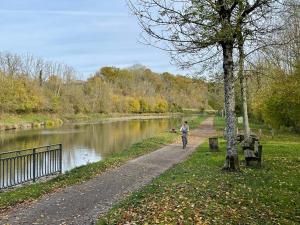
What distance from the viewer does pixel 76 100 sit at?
8075 centimetres

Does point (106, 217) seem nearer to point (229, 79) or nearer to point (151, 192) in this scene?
point (151, 192)

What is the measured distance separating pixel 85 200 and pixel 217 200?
354cm

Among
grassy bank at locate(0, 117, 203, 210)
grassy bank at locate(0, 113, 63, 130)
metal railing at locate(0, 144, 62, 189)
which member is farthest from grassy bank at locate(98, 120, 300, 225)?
grassy bank at locate(0, 113, 63, 130)

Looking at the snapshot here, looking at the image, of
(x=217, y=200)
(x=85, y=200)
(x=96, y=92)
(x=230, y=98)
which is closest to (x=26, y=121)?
(x=96, y=92)

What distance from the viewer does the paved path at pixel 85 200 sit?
27.4 feet

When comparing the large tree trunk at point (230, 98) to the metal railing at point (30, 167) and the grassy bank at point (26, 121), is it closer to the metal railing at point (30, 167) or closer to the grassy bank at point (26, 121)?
the metal railing at point (30, 167)

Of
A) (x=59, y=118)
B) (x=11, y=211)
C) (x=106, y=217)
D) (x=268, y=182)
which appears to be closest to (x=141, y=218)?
(x=106, y=217)

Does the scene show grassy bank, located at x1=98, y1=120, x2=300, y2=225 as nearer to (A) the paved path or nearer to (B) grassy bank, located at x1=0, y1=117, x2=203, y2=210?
(A) the paved path

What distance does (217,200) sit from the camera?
880cm

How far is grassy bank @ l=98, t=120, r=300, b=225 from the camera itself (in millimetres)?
7516

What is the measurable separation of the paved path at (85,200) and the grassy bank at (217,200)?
0.67 meters

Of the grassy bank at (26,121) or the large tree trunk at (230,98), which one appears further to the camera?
the grassy bank at (26,121)

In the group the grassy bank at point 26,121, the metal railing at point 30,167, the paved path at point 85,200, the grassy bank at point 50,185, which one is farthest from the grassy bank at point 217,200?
the grassy bank at point 26,121

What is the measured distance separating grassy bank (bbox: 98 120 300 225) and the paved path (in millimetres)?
671
